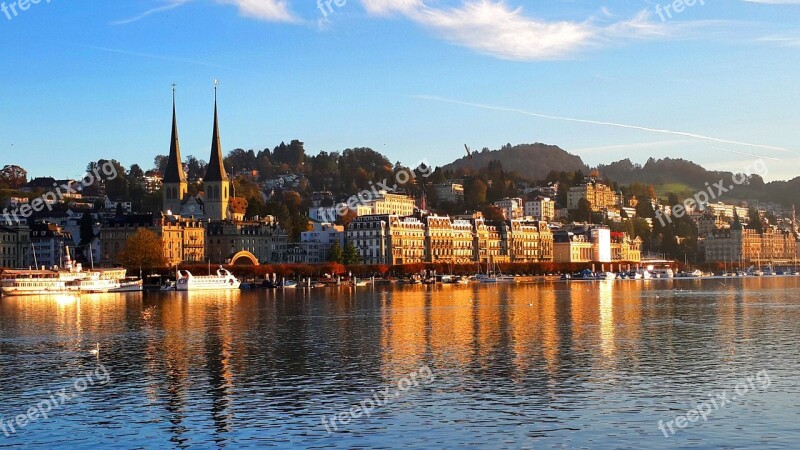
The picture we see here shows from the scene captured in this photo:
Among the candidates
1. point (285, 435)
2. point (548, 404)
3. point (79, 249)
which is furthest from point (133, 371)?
point (79, 249)

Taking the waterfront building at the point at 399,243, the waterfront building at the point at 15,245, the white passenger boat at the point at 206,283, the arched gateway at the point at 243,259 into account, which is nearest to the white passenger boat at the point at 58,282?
the white passenger boat at the point at 206,283

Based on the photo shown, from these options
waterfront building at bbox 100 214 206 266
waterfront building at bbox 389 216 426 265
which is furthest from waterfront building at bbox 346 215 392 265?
waterfront building at bbox 100 214 206 266

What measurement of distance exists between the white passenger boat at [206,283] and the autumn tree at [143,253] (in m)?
8.43

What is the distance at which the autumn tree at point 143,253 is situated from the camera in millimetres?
153875

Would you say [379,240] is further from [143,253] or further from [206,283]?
[206,283]

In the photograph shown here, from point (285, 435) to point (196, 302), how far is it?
74.9 metres

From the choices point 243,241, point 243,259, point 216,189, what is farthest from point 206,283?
point 216,189

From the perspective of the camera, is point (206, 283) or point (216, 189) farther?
point (216, 189)

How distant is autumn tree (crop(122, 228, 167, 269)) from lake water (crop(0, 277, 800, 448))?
261ft

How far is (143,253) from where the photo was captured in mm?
154000

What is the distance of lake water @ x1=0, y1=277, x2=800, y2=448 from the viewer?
103 ft

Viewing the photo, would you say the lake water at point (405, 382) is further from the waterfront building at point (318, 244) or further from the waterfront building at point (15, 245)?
the waterfront building at point (318, 244)

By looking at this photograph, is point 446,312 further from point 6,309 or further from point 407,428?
point 407,428

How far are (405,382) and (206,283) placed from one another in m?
103
